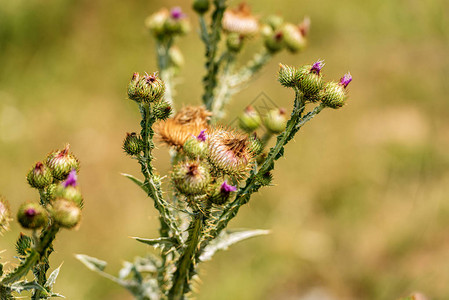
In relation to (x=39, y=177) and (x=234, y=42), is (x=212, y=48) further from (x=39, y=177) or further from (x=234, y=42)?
(x=39, y=177)

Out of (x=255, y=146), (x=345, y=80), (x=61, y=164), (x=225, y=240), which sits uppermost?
(x=345, y=80)

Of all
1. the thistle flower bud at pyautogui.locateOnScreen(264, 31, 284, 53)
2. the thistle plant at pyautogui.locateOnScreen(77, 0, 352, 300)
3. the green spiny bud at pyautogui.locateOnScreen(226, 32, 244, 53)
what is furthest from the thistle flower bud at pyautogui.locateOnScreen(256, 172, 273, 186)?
the thistle flower bud at pyautogui.locateOnScreen(264, 31, 284, 53)

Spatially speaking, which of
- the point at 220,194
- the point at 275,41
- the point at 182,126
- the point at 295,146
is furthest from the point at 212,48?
the point at 295,146

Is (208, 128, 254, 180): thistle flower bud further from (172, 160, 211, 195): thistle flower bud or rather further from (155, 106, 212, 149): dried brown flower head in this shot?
(155, 106, 212, 149): dried brown flower head

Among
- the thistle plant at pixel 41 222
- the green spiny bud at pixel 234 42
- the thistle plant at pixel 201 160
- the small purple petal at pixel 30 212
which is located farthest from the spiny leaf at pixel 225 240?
the green spiny bud at pixel 234 42

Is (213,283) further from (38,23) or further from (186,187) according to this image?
(38,23)

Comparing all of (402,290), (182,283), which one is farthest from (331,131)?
(182,283)
